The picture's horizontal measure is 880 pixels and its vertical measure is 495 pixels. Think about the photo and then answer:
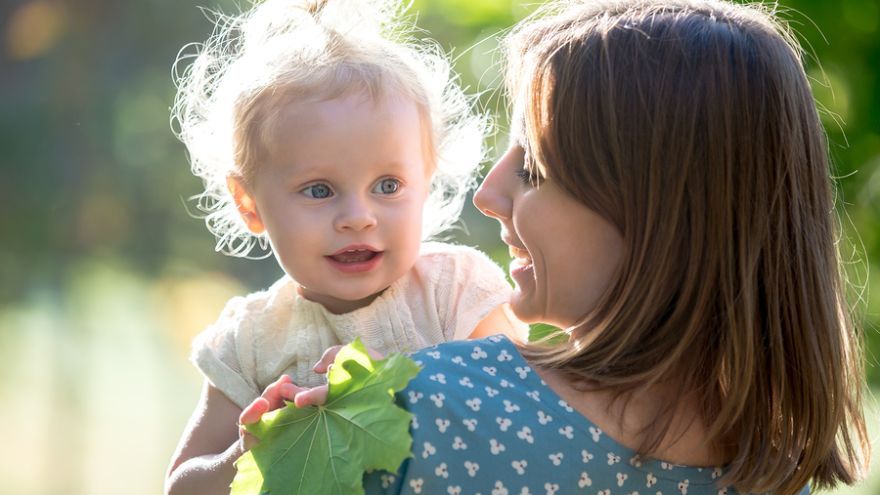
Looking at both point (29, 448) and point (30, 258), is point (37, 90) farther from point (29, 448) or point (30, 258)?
point (29, 448)

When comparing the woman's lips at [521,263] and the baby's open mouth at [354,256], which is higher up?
the baby's open mouth at [354,256]

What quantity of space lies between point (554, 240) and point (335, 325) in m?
0.60

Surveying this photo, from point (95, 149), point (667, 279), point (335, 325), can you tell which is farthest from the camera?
point (95, 149)

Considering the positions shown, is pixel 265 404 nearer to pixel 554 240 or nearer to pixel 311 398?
pixel 311 398

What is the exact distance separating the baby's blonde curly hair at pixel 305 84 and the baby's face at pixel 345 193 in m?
0.04

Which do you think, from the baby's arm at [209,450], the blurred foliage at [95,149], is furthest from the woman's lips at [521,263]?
the blurred foliage at [95,149]

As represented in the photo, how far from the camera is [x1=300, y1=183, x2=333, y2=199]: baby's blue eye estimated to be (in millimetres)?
2273

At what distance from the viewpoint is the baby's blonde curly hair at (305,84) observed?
7.54 ft

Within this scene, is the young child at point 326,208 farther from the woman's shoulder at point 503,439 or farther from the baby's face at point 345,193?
the woman's shoulder at point 503,439

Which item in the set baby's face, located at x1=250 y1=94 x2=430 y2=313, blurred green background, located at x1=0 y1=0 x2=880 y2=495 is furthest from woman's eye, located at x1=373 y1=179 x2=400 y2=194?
blurred green background, located at x1=0 y1=0 x2=880 y2=495

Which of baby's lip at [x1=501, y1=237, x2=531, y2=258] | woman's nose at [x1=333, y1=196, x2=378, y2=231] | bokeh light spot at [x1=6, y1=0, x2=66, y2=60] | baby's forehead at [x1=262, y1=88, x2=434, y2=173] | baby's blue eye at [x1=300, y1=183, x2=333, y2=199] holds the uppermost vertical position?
bokeh light spot at [x1=6, y1=0, x2=66, y2=60]

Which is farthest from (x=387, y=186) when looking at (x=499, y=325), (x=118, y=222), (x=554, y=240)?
(x=118, y=222)

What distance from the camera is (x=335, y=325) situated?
235 centimetres

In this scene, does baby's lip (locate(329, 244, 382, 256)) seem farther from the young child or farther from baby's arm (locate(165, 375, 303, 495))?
baby's arm (locate(165, 375, 303, 495))
